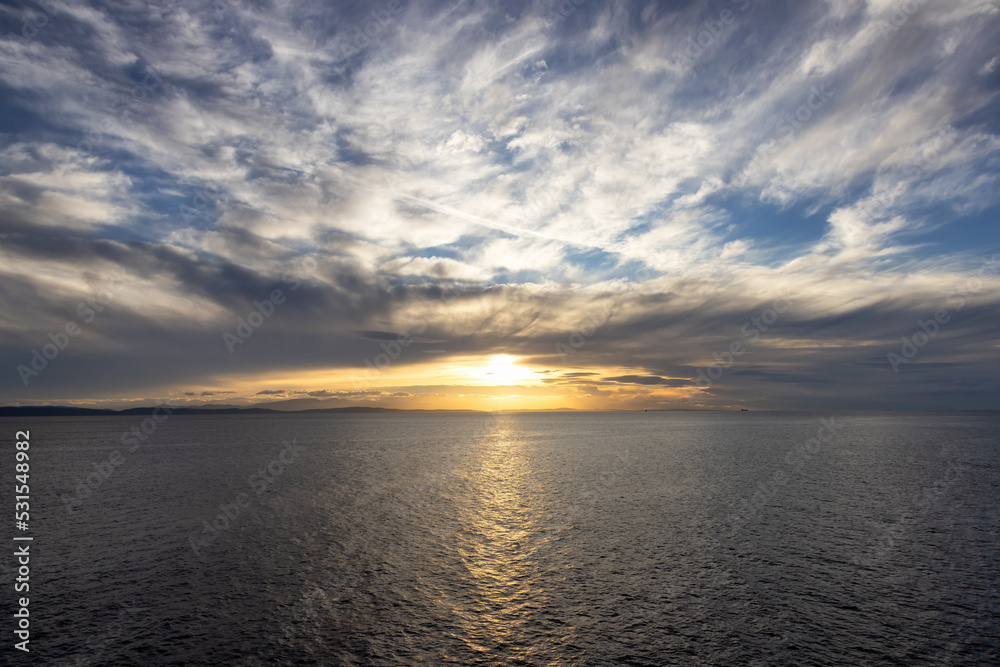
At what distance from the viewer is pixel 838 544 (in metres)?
40.5

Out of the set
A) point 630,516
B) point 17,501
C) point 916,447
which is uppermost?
point 17,501

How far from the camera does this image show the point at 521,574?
3509 cm

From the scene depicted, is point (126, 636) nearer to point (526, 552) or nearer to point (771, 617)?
point (526, 552)

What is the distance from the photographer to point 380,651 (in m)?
24.1

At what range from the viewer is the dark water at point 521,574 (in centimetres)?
2444

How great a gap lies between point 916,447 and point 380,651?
6075 inches

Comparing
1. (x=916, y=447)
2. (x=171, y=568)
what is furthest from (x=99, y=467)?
(x=916, y=447)

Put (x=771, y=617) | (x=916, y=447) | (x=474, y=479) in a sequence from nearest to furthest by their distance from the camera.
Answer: (x=771, y=617), (x=474, y=479), (x=916, y=447)

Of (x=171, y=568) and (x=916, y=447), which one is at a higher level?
(x=171, y=568)

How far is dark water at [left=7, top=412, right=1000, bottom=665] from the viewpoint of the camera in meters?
24.4

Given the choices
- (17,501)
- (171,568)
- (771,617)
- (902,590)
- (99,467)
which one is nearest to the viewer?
(771,617)

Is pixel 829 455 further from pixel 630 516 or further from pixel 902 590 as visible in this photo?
pixel 902 590

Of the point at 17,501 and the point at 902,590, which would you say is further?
the point at 17,501

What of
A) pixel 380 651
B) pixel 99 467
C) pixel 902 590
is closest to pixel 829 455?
pixel 902 590
